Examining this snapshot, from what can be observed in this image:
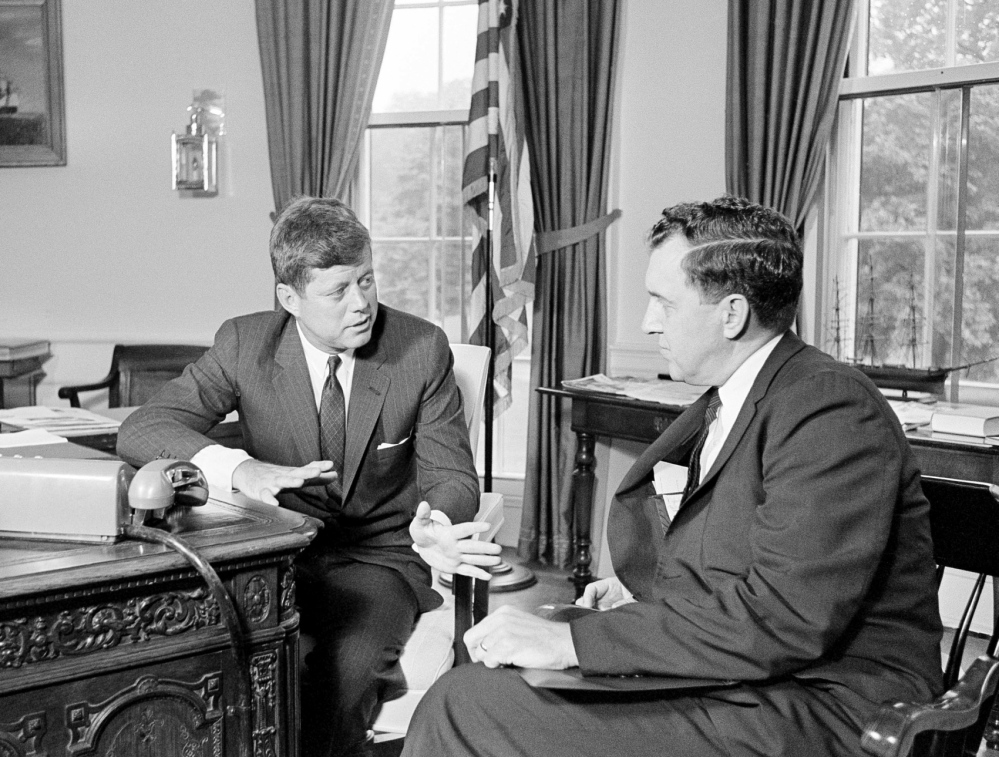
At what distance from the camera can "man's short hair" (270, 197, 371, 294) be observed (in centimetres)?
234

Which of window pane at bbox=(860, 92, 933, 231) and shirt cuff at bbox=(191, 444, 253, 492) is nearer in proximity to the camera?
shirt cuff at bbox=(191, 444, 253, 492)

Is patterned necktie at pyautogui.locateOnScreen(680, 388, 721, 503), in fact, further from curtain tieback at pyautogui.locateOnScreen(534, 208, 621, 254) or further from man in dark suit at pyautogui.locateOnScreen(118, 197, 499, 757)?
curtain tieback at pyautogui.locateOnScreen(534, 208, 621, 254)

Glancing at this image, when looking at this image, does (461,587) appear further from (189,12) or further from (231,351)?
(189,12)

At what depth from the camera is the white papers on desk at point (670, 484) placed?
1.87 m

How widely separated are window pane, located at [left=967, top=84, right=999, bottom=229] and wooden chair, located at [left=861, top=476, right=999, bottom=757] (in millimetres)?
2501

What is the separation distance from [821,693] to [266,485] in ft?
3.89

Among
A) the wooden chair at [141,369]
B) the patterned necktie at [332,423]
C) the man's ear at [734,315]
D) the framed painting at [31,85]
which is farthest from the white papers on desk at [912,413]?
the framed painting at [31,85]

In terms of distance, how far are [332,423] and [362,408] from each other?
0.09 meters

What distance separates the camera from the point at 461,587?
2172 millimetres

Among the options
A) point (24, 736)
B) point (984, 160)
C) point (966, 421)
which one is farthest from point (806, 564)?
point (984, 160)

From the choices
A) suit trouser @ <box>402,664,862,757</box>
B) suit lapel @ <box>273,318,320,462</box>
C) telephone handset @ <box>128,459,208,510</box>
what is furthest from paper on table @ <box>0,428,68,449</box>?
suit trouser @ <box>402,664,862,757</box>

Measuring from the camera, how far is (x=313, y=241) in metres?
2.34

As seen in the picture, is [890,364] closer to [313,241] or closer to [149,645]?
[313,241]

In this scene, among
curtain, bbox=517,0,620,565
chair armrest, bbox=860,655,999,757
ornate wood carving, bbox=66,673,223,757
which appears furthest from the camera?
curtain, bbox=517,0,620,565
